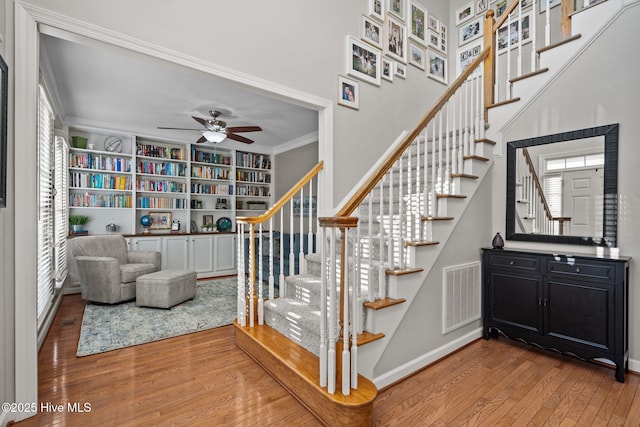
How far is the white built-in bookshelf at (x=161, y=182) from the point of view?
4.86m

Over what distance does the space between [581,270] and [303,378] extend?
227 cm

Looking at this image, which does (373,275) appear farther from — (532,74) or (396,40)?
(396,40)

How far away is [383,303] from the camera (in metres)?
2.04

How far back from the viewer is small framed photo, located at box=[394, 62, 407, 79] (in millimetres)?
3689

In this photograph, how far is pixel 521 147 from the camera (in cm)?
299

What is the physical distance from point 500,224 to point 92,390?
12.2ft

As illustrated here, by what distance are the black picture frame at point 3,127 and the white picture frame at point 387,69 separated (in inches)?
124

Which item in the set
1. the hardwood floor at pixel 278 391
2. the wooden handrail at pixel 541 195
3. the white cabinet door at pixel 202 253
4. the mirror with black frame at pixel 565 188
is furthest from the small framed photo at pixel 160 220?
the wooden handrail at pixel 541 195

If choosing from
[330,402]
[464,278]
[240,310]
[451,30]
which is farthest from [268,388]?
[451,30]

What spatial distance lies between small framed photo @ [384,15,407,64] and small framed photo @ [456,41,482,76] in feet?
4.10

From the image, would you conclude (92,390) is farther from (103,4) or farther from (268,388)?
(103,4)

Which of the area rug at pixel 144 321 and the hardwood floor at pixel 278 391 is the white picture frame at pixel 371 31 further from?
the area rug at pixel 144 321

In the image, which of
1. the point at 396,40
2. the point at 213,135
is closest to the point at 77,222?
the point at 213,135

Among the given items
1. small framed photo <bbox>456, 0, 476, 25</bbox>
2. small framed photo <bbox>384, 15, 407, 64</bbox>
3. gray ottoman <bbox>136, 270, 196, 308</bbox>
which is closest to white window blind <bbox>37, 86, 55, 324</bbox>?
gray ottoman <bbox>136, 270, 196, 308</bbox>
